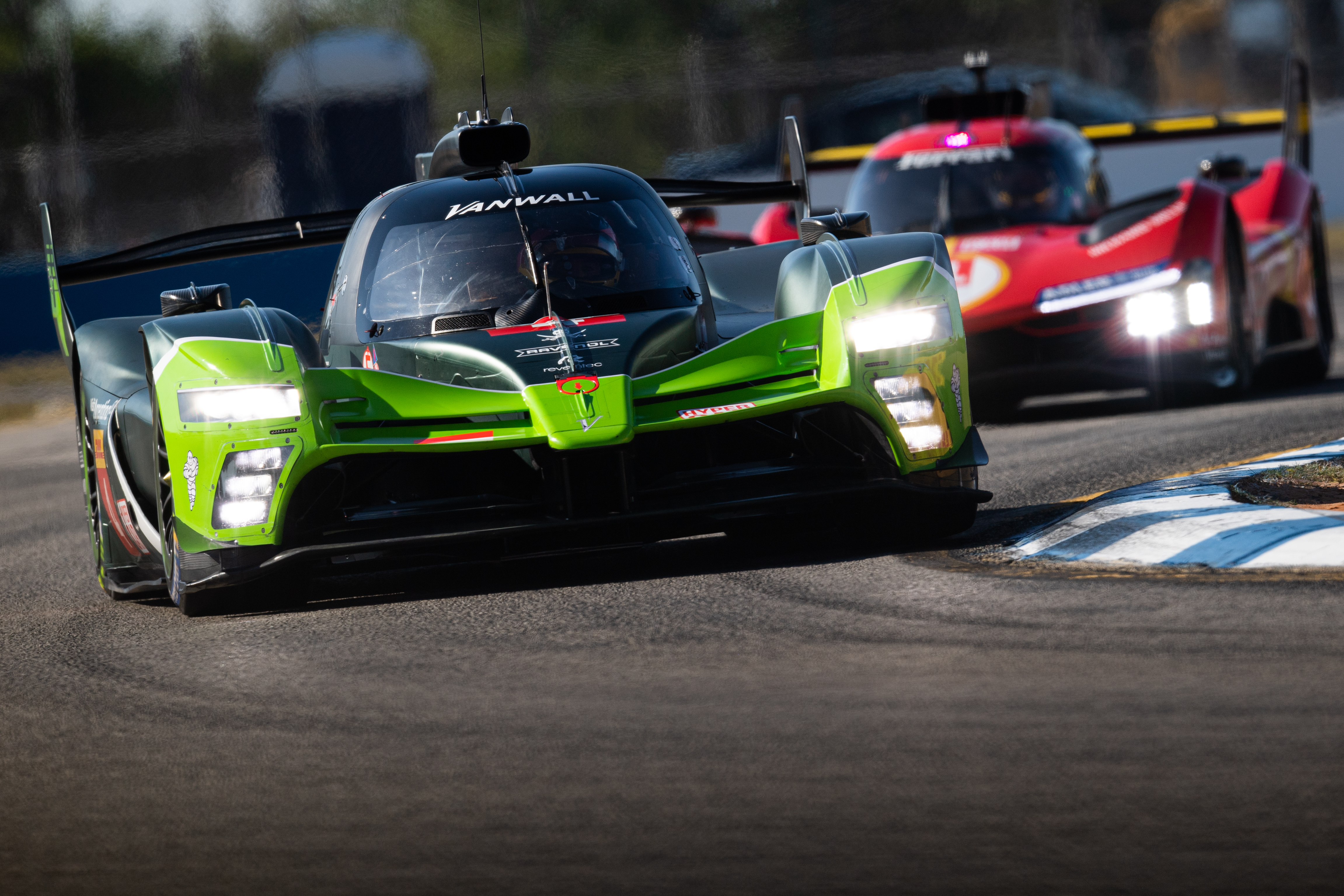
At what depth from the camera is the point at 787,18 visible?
22922 mm

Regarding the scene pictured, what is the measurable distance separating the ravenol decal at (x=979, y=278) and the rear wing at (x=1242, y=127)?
7.57 feet

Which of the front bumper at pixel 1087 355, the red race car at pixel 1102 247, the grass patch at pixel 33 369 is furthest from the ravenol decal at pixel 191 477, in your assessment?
the grass patch at pixel 33 369

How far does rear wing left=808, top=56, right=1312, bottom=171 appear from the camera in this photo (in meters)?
12.1

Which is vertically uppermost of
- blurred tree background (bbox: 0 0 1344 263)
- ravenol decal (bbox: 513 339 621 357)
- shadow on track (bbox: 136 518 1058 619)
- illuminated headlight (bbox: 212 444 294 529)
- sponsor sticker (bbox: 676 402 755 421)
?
blurred tree background (bbox: 0 0 1344 263)

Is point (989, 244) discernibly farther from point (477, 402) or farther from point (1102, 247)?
point (477, 402)

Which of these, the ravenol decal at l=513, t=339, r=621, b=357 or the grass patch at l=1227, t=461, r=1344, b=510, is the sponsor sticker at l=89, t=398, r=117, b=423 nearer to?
the ravenol decal at l=513, t=339, r=621, b=357

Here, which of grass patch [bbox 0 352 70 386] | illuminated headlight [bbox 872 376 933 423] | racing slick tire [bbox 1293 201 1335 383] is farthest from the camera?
grass patch [bbox 0 352 70 386]

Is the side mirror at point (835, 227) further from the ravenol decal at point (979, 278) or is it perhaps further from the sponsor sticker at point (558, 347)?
the ravenol decal at point (979, 278)

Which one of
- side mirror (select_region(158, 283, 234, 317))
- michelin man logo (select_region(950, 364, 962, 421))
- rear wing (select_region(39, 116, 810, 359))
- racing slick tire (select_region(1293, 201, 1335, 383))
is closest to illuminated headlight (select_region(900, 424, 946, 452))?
michelin man logo (select_region(950, 364, 962, 421))

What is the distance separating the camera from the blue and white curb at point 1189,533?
503 cm

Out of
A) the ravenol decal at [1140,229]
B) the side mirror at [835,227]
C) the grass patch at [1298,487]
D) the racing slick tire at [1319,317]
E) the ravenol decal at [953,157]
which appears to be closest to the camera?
the grass patch at [1298,487]

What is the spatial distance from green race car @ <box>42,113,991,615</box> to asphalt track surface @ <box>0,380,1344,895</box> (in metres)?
0.24

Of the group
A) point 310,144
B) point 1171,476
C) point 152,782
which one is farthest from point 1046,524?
point 310,144

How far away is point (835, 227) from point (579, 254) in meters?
1.03
